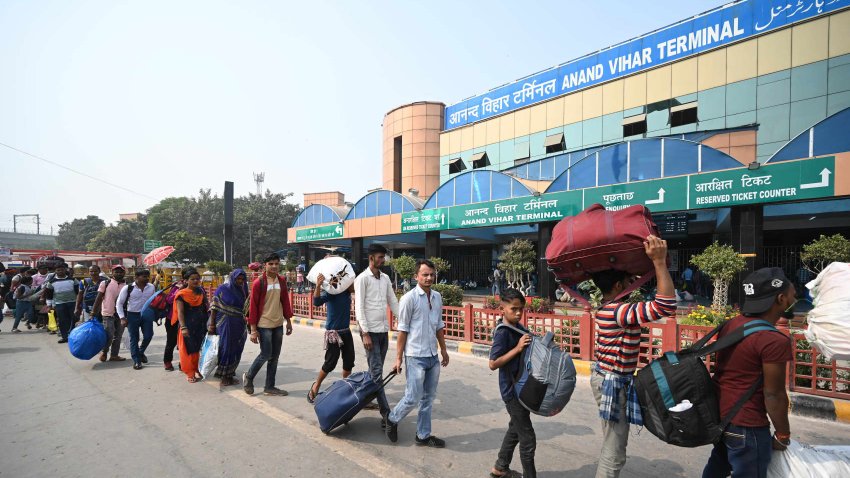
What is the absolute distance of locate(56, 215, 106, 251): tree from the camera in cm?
7406

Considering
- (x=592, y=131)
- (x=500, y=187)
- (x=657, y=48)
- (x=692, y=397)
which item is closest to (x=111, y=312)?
(x=692, y=397)

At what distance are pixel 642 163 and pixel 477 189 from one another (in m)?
5.84

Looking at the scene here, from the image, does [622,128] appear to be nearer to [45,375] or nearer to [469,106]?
[469,106]

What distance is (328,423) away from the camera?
3.92 metres

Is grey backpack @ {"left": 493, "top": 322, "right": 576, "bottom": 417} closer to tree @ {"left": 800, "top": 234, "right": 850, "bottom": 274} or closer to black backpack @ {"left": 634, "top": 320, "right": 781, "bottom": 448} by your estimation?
black backpack @ {"left": 634, "top": 320, "right": 781, "bottom": 448}

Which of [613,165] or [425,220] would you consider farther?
[425,220]

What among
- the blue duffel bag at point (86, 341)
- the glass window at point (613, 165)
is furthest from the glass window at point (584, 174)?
the blue duffel bag at point (86, 341)

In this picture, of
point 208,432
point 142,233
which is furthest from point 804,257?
point 142,233

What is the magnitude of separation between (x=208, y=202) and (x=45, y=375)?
50.3 metres

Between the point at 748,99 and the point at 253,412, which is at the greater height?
the point at 748,99

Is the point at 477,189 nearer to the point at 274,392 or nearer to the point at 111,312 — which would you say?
the point at 111,312

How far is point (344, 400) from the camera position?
3.91m

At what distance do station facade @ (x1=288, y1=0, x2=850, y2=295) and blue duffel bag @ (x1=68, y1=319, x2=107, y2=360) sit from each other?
1214cm

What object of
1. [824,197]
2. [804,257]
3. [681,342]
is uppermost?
[824,197]
